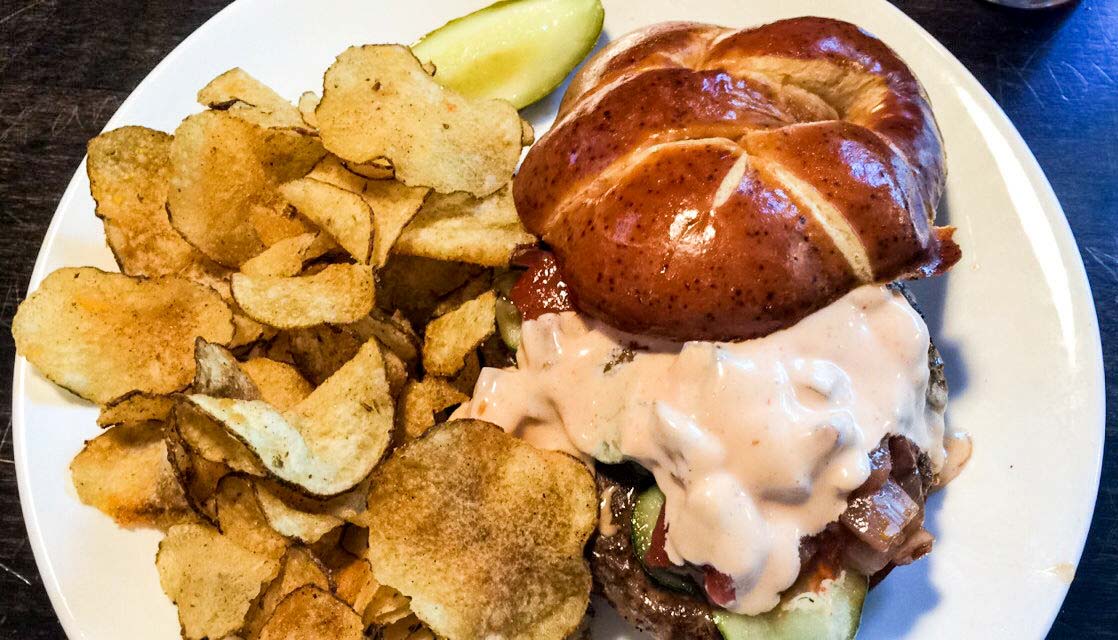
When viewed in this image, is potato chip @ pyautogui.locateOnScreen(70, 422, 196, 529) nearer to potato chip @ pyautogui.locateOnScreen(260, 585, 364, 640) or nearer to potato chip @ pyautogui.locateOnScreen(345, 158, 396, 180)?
potato chip @ pyautogui.locateOnScreen(260, 585, 364, 640)

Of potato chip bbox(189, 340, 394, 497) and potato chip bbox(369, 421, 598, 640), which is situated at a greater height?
potato chip bbox(189, 340, 394, 497)

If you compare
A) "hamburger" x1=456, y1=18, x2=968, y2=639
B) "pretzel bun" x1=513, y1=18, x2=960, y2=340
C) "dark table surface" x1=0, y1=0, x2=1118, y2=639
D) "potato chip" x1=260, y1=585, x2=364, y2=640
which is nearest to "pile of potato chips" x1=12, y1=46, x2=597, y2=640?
"potato chip" x1=260, y1=585, x2=364, y2=640

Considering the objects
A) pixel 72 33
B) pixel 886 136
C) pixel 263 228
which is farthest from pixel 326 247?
pixel 72 33

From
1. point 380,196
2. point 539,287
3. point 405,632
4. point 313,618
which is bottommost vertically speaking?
point 405,632

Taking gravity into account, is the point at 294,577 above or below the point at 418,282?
below

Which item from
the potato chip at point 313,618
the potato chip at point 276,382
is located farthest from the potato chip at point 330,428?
the potato chip at point 313,618

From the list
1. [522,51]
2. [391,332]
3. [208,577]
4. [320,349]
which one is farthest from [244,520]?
[522,51]

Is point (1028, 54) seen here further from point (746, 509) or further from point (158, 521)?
point (158, 521)

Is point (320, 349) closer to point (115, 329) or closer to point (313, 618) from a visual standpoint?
point (115, 329)
